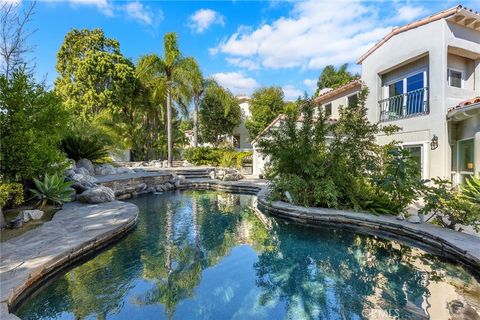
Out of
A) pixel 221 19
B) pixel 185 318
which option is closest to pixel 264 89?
pixel 221 19

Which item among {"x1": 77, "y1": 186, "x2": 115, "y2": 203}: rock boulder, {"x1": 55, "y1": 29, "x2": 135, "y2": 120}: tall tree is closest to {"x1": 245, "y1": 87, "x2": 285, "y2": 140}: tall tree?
{"x1": 55, "y1": 29, "x2": 135, "y2": 120}: tall tree

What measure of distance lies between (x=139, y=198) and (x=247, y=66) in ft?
63.9

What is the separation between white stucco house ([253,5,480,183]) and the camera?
33.2ft

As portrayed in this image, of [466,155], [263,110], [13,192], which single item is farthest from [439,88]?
[263,110]

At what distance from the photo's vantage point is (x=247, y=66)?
2841 cm

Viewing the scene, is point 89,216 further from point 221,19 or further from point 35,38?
point 221,19

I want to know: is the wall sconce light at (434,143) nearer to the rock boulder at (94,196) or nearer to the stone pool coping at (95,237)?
the stone pool coping at (95,237)

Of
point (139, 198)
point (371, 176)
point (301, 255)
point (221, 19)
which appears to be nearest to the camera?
point (301, 255)

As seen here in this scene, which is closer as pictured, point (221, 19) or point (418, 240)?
point (418, 240)

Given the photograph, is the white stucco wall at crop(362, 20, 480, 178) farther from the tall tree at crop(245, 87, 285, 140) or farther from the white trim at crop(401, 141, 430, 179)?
the tall tree at crop(245, 87, 285, 140)

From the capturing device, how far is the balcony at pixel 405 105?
11469 mm

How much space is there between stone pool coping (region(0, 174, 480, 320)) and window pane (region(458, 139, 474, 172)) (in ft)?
15.4

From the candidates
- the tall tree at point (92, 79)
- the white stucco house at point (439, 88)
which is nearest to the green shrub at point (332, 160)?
the white stucco house at point (439, 88)

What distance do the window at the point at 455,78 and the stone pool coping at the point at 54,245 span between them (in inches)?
511
